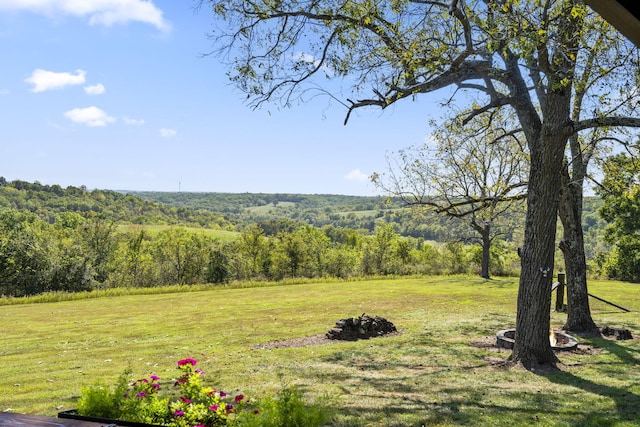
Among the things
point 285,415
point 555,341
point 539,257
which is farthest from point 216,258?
point 285,415

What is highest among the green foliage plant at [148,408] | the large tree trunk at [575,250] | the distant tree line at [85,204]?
the distant tree line at [85,204]

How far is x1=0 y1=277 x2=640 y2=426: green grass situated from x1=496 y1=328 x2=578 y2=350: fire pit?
22 centimetres

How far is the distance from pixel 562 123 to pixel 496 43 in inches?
81.5

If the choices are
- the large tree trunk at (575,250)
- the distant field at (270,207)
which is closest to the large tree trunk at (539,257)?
the large tree trunk at (575,250)

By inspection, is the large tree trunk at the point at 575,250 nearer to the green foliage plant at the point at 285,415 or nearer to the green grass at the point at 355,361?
the green grass at the point at 355,361

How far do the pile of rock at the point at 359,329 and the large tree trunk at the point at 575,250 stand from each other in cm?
442

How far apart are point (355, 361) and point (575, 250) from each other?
233 inches

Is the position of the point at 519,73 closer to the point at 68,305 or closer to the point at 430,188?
the point at 430,188

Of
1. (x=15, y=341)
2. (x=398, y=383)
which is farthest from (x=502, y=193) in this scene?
(x=15, y=341)

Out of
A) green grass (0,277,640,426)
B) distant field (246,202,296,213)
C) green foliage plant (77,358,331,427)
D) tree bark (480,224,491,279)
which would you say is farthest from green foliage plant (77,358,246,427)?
distant field (246,202,296,213)

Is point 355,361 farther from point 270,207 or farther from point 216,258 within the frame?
point 270,207

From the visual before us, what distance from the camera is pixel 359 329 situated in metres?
11.2

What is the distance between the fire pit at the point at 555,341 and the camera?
891 cm

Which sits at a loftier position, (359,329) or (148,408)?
(148,408)
